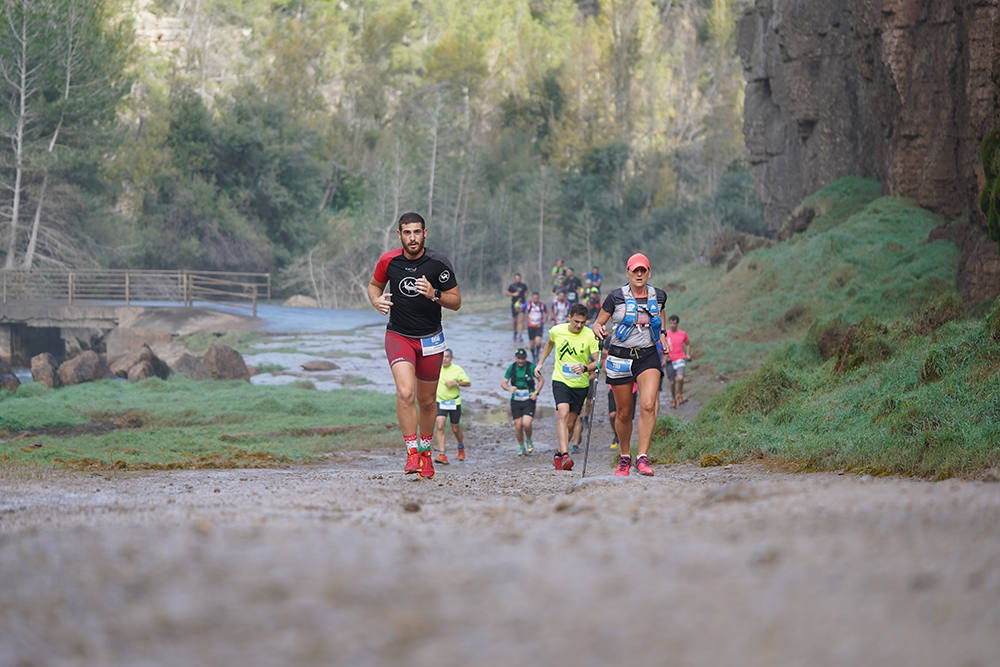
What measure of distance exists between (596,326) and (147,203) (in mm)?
41668

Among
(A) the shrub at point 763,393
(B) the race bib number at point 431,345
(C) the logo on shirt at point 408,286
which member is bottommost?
(A) the shrub at point 763,393

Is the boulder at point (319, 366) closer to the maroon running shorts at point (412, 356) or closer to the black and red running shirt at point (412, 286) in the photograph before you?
the maroon running shorts at point (412, 356)

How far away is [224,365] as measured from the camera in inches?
1006

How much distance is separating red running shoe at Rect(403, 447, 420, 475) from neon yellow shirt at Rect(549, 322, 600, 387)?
3.42 meters

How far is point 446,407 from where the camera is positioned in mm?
15281

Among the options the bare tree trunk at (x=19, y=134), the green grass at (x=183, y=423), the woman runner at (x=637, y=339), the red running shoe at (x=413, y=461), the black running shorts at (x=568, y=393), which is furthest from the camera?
the bare tree trunk at (x=19, y=134)

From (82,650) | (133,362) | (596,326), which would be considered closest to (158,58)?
(133,362)

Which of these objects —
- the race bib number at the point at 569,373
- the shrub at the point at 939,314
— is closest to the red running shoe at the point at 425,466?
the race bib number at the point at 569,373

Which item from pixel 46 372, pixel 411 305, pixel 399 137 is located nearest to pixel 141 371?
pixel 46 372

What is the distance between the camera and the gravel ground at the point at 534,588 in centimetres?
283

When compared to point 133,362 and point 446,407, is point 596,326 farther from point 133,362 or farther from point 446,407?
point 133,362

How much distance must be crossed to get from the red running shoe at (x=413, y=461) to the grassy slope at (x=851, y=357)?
3.30 metres

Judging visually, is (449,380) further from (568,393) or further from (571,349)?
(571,349)

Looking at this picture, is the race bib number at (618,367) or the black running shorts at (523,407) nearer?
the race bib number at (618,367)
